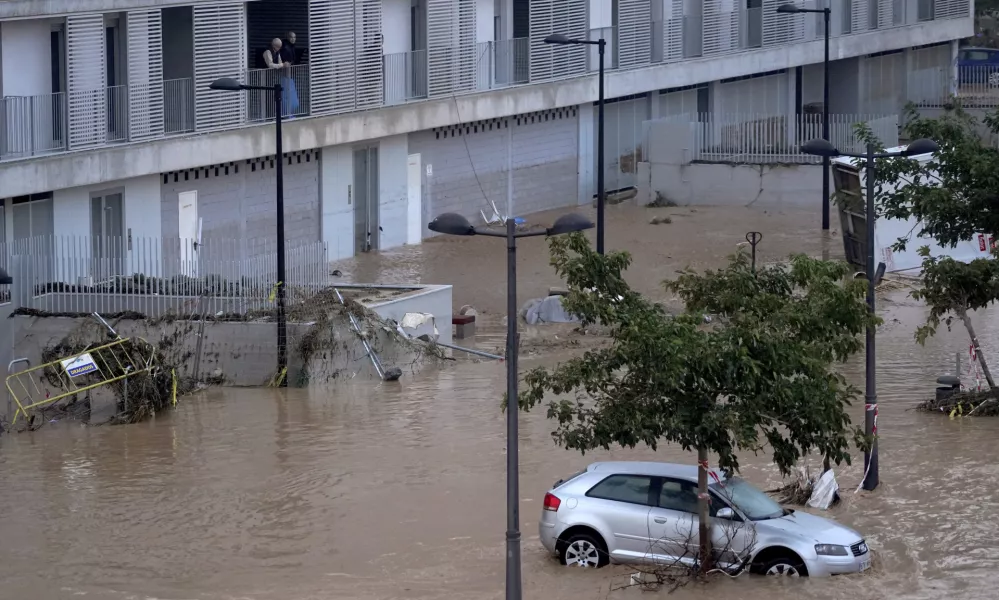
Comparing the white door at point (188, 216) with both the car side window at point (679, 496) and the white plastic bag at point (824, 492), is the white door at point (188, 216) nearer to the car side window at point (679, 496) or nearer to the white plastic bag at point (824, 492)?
the white plastic bag at point (824, 492)

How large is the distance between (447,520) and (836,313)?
5.06 metres

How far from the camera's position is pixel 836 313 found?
55.7 feet

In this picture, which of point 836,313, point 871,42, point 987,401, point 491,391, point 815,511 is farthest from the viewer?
point 871,42

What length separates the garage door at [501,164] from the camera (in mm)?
43188

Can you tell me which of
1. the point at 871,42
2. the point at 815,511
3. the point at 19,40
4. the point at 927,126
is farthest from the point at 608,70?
the point at 815,511

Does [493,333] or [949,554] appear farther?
[493,333]

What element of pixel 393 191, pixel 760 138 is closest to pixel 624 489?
pixel 393 191

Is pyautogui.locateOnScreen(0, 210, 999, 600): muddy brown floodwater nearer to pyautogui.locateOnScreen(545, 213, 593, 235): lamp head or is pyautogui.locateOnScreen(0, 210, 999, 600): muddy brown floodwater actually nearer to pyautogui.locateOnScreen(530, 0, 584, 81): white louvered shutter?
pyautogui.locateOnScreen(545, 213, 593, 235): lamp head

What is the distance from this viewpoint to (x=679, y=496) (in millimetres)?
16250

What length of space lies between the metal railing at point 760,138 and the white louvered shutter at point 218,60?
14.9 m

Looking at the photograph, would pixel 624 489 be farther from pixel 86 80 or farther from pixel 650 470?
pixel 86 80

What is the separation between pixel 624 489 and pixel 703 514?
84 cm

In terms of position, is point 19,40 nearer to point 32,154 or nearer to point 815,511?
point 32,154

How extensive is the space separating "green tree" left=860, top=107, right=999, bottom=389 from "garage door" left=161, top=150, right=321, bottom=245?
1601cm
